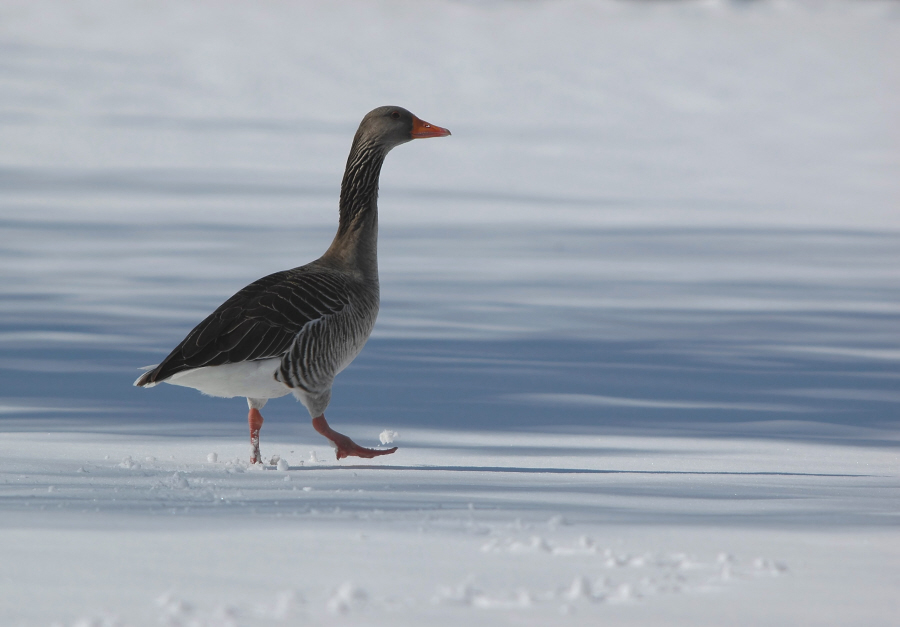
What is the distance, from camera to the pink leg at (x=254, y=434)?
5.54m

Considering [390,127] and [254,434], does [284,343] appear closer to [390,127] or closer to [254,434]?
[254,434]

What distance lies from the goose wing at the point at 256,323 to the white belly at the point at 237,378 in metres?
0.05

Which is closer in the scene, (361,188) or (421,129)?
(361,188)

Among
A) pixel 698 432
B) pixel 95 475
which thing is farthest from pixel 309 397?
pixel 698 432

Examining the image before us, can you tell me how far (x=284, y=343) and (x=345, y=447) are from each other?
0.51 metres

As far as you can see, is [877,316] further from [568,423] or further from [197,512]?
[197,512]

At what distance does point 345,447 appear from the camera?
18.7 feet

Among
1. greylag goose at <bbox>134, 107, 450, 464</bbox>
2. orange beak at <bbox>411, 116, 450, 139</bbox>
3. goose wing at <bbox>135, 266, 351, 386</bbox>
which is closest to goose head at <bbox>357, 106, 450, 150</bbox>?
orange beak at <bbox>411, 116, 450, 139</bbox>

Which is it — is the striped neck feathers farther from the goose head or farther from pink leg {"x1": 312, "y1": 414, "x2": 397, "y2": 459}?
pink leg {"x1": 312, "y1": 414, "x2": 397, "y2": 459}

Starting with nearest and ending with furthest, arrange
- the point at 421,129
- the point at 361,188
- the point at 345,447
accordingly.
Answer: the point at 345,447 → the point at 361,188 → the point at 421,129

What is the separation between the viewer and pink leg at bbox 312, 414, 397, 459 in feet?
18.7

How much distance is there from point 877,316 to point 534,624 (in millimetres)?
9022

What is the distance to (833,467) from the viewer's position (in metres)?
5.77

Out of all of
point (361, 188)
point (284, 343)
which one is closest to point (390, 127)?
point (361, 188)
